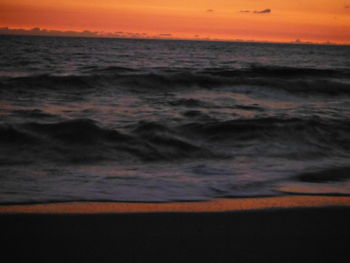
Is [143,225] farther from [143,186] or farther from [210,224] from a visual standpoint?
[143,186]

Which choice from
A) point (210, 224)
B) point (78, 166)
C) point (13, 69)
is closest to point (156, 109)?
point (78, 166)

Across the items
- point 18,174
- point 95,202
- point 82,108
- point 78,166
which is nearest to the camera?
point 95,202

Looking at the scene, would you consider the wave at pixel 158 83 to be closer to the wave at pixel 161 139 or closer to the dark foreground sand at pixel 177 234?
the wave at pixel 161 139

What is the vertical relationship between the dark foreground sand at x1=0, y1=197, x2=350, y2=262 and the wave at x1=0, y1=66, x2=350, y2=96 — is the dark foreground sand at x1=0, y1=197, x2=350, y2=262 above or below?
below

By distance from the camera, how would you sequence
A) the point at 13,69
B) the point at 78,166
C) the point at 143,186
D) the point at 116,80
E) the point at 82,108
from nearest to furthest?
the point at 143,186 → the point at 78,166 → the point at 82,108 → the point at 116,80 → the point at 13,69

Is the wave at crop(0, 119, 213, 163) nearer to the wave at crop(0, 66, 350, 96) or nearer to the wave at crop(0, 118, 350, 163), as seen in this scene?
the wave at crop(0, 118, 350, 163)

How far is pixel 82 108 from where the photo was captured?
10.7 m

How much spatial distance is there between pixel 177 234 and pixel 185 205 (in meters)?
0.85

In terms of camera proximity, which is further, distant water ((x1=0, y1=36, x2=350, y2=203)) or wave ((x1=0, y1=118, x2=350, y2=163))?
wave ((x1=0, y1=118, x2=350, y2=163))

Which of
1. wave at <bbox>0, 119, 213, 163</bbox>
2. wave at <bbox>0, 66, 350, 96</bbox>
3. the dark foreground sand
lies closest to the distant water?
wave at <bbox>0, 119, 213, 163</bbox>

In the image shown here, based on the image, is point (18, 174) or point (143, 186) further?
point (18, 174)

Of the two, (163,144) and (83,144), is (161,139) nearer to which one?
(163,144)

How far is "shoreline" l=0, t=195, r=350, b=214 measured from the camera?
3566 mm

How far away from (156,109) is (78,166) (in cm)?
539
